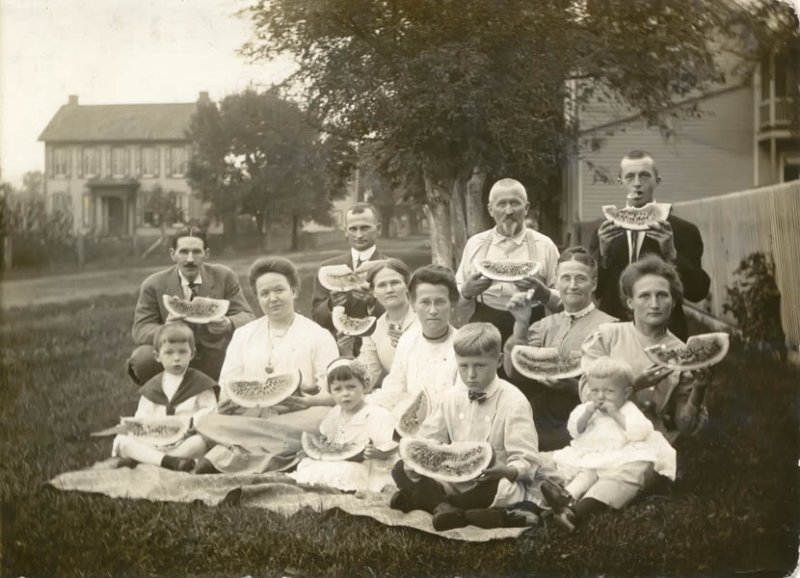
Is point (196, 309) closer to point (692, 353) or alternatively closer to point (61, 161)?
point (61, 161)

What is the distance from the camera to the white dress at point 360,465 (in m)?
4.96

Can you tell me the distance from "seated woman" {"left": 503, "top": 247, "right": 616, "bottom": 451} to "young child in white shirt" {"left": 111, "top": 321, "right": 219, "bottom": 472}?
A: 1.78 meters

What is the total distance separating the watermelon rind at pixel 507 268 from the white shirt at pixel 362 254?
0.60m

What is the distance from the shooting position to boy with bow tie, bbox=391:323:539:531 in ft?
15.8

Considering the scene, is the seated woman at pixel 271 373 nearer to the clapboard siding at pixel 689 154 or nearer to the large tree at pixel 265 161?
the large tree at pixel 265 161

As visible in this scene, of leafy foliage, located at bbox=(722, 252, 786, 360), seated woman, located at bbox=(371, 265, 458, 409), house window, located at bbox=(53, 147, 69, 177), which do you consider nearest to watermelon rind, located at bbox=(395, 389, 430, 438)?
seated woman, located at bbox=(371, 265, 458, 409)

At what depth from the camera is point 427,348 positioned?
4988mm

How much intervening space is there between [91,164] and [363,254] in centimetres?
178

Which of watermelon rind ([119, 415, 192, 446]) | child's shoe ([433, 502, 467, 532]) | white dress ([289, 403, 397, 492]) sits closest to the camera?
child's shoe ([433, 502, 467, 532])

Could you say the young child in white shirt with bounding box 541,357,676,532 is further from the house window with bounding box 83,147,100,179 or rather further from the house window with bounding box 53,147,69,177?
the house window with bounding box 53,147,69,177

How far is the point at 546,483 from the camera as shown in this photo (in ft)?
16.0

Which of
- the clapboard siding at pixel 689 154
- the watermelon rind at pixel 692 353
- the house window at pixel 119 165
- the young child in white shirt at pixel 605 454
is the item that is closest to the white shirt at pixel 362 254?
the clapboard siding at pixel 689 154

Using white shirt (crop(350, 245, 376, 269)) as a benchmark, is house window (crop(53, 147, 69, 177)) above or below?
above

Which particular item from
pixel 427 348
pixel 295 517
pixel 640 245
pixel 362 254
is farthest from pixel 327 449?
pixel 640 245
